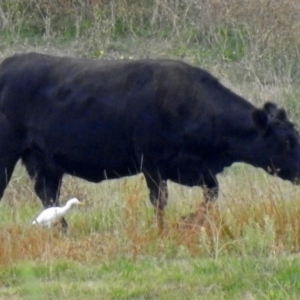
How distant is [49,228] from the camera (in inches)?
371

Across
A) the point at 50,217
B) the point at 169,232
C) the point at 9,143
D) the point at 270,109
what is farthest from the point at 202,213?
the point at 9,143

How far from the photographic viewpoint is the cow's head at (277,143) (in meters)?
10.6

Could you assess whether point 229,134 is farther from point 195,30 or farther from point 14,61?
point 195,30

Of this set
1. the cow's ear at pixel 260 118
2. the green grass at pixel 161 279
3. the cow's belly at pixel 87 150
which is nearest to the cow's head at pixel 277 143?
the cow's ear at pixel 260 118

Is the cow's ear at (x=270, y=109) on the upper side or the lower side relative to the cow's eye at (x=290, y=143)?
upper

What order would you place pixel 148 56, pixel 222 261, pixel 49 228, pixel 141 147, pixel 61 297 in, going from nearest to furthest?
pixel 61 297, pixel 222 261, pixel 49 228, pixel 141 147, pixel 148 56

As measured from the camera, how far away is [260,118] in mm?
10688

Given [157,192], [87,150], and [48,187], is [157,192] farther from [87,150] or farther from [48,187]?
[48,187]

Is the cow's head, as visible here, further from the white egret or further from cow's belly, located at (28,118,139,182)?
the white egret

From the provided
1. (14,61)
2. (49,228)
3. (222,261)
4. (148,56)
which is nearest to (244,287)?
(222,261)

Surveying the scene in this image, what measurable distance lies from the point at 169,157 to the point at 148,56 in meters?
8.60

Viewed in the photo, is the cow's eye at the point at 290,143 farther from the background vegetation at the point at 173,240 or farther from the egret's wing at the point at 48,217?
the egret's wing at the point at 48,217

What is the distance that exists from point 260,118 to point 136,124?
122cm

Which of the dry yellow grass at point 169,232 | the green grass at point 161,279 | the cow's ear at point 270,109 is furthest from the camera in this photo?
the cow's ear at point 270,109
